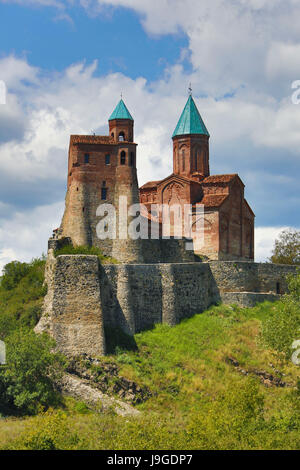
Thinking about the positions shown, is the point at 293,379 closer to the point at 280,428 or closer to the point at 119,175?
the point at 280,428

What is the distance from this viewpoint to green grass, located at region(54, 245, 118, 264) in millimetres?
39562

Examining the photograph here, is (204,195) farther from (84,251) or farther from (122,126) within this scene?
(84,251)

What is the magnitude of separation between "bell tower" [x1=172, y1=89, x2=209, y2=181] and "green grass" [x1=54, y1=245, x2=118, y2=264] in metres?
16.0

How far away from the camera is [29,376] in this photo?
1261 inches

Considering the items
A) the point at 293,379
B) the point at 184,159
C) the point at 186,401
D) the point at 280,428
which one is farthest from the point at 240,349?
the point at 184,159

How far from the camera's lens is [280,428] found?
2911 cm

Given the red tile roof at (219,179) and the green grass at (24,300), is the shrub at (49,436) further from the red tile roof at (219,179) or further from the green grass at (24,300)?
the red tile roof at (219,179)

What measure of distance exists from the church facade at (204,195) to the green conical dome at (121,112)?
9129 mm

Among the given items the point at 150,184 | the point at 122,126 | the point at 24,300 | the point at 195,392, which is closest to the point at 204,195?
the point at 150,184

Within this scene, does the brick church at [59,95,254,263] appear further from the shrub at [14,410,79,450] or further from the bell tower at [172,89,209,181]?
the shrub at [14,410,79,450]

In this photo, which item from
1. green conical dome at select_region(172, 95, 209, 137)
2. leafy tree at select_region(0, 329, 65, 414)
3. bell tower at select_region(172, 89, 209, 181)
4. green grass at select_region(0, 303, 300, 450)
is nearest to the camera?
green grass at select_region(0, 303, 300, 450)

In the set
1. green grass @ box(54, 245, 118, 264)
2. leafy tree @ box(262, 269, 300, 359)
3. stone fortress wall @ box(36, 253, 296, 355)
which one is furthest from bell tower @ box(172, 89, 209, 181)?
leafy tree @ box(262, 269, 300, 359)

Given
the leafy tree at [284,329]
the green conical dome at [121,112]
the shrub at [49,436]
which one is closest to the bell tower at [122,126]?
the green conical dome at [121,112]

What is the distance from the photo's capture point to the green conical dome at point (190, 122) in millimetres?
55500
